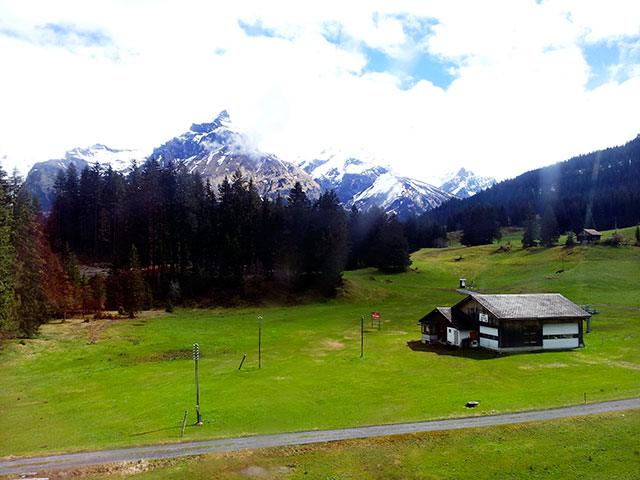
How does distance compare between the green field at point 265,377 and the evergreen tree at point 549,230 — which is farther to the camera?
the evergreen tree at point 549,230

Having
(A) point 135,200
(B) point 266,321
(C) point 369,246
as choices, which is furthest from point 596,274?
(A) point 135,200

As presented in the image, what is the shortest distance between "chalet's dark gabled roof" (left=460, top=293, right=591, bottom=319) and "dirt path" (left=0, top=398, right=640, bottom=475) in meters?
23.5

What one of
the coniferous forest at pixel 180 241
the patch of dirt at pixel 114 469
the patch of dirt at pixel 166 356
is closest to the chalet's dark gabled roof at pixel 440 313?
the patch of dirt at pixel 166 356

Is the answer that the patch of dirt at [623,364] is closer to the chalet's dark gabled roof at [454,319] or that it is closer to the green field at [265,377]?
the green field at [265,377]

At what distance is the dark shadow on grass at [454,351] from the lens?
2138 inches

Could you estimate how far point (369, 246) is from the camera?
149250 mm

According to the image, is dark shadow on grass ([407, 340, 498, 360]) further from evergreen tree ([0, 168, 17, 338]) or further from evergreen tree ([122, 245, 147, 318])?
evergreen tree ([0, 168, 17, 338])

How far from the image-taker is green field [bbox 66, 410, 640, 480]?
75.4 ft

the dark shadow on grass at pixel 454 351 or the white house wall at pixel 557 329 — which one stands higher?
the white house wall at pixel 557 329

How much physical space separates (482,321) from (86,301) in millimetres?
72145

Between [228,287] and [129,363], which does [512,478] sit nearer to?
[129,363]

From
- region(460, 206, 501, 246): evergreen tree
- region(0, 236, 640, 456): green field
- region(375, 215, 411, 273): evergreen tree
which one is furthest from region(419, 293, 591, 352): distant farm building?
region(460, 206, 501, 246): evergreen tree

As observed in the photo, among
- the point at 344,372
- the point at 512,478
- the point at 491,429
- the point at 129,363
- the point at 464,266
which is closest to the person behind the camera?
the point at 512,478

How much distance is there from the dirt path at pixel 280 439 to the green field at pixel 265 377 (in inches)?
48.1
